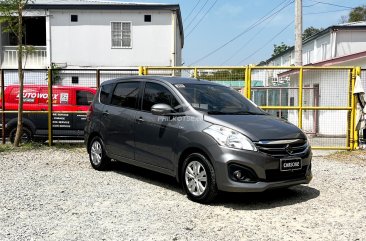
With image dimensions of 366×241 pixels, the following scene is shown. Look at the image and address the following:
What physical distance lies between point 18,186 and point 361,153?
26.3 ft

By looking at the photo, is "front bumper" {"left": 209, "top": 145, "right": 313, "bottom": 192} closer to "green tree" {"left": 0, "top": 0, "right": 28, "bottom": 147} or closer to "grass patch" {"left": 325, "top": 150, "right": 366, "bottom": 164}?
"grass patch" {"left": 325, "top": 150, "right": 366, "bottom": 164}

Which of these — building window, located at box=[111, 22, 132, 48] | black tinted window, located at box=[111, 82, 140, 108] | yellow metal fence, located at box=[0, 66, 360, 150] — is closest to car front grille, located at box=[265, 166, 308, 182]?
black tinted window, located at box=[111, 82, 140, 108]

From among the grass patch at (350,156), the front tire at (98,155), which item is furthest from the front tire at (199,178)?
the grass patch at (350,156)

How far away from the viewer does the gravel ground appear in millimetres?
4711

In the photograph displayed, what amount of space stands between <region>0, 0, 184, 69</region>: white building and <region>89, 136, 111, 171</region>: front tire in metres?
14.1

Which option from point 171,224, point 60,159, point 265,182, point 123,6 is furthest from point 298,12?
point 171,224

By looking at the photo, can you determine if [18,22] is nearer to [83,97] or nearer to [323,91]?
[83,97]

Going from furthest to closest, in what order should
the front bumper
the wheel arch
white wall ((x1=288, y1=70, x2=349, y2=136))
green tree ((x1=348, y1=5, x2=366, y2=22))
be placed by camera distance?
1. green tree ((x1=348, y1=5, x2=366, y2=22))
2. white wall ((x1=288, y1=70, x2=349, y2=136))
3. the wheel arch
4. the front bumper

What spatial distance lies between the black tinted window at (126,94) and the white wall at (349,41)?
67.1 ft

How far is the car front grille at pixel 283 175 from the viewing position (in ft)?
18.4

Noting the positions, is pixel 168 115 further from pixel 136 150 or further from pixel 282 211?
pixel 282 211

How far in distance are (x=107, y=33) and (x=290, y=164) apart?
702 inches

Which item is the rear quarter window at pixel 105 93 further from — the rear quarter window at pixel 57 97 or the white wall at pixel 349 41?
the white wall at pixel 349 41

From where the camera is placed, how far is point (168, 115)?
252 inches
